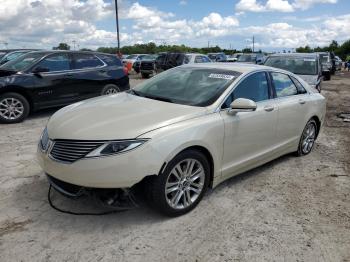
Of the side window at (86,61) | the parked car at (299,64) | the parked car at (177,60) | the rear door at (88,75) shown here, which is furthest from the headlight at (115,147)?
the parked car at (177,60)

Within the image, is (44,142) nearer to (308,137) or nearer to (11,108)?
(308,137)

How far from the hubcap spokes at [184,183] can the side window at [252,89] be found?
0.85m

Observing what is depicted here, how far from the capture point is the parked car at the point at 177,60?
62.8 ft

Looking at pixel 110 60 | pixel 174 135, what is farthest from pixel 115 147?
Result: pixel 110 60

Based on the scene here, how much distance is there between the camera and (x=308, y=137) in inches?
246

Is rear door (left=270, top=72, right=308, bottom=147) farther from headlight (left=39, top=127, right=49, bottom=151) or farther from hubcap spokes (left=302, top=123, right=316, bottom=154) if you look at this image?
headlight (left=39, top=127, right=49, bottom=151)

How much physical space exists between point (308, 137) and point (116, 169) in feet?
13.1

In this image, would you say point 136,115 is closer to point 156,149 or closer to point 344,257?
point 156,149

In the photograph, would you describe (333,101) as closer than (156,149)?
No

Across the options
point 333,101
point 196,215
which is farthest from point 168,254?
point 333,101

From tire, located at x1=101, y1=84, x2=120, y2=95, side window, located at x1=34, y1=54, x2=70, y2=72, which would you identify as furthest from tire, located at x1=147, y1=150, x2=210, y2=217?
tire, located at x1=101, y1=84, x2=120, y2=95

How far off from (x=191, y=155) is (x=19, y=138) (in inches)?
174

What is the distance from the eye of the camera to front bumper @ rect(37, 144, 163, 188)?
340 cm

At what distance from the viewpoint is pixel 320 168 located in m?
5.70
